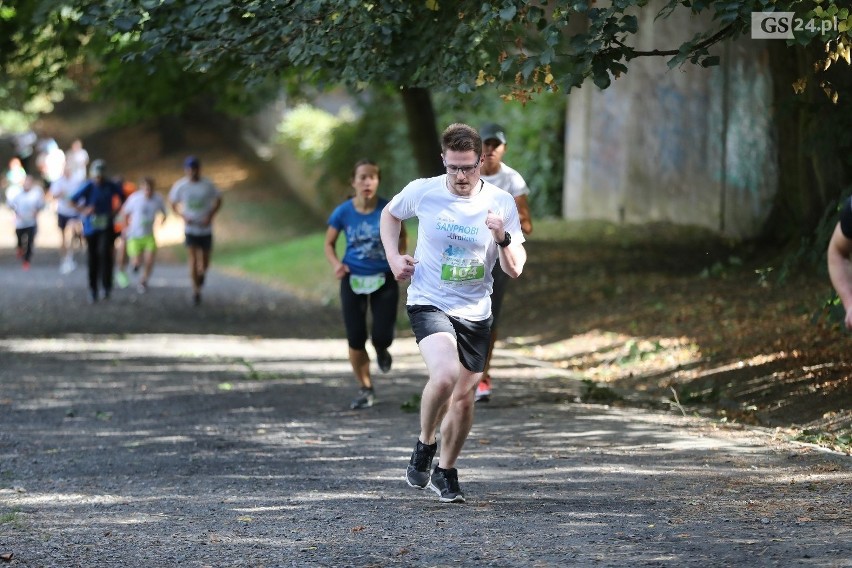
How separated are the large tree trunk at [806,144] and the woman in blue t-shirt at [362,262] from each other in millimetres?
3426

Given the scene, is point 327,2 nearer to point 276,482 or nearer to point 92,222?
point 276,482

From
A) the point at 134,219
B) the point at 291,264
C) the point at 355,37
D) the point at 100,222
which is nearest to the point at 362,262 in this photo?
the point at 355,37

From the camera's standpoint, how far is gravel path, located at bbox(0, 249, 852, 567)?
667cm

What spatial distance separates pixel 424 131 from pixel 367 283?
38.9 feet

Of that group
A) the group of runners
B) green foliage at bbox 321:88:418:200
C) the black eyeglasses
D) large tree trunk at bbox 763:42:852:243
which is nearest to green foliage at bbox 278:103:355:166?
green foliage at bbox 321:88:418:200

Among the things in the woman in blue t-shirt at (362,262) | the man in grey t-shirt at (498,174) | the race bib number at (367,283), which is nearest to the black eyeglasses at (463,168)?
the man in grey t-shirt at (498,174)

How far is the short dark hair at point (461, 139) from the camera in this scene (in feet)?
24.3

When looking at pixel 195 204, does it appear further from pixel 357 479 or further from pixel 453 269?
pixel 453 269

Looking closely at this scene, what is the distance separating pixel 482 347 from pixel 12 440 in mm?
3978

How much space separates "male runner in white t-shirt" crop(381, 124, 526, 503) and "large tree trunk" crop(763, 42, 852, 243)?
4.63 meters

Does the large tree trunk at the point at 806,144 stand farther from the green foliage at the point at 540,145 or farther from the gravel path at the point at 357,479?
the green foliage at the point at 540,145

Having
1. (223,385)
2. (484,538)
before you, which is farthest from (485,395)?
(484,538)

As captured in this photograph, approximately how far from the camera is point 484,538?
6859 millimetres

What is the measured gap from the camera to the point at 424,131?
75.5 ft
